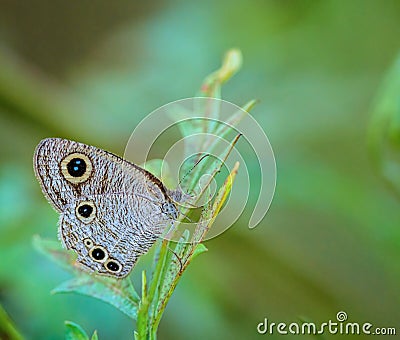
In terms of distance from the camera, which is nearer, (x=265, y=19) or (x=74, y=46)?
(x=265, y=19)

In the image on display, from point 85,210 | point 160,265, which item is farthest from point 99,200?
point 160,265

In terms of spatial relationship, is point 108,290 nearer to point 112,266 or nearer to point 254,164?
point 112,266

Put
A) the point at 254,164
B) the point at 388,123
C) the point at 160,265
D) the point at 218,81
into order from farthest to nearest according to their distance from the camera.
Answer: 1. the point at 254,164
2. the point at 388,123
3. the point at 218,81
4. the point at 160,265

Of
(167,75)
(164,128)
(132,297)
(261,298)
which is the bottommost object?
(132,297)

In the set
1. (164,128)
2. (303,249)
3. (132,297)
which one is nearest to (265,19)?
(164,128)

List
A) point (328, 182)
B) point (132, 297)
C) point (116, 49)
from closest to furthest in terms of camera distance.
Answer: point (132, 297), point (328, 182), point (116, 49)

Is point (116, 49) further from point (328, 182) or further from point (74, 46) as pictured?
point (328, 182)

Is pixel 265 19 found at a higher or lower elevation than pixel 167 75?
higher
